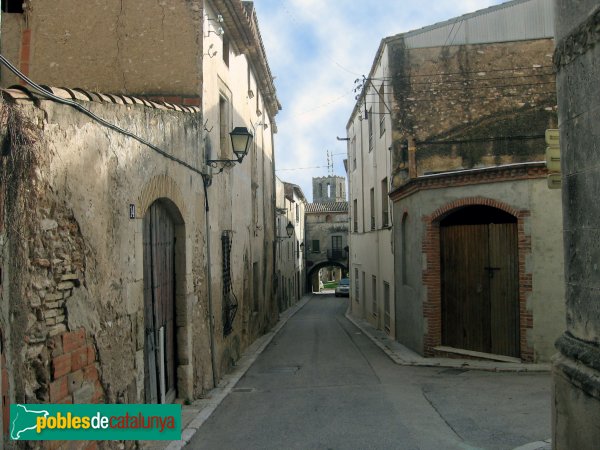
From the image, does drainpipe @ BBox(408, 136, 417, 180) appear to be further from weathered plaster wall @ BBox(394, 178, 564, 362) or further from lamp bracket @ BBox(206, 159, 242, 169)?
lamp bracket @ BBox(206, 159, 242, 169)

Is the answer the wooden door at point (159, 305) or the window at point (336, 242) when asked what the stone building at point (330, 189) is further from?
the wooden door at point (159, 305)

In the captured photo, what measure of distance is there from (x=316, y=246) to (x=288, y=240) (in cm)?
1654

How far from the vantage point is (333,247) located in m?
50.7

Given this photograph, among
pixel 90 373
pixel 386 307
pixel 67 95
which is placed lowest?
pixel 386 307

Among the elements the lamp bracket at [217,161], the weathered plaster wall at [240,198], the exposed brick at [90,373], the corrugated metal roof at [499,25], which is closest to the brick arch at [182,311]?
the lamp bracket at [217,161]

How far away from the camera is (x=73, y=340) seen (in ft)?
15.7

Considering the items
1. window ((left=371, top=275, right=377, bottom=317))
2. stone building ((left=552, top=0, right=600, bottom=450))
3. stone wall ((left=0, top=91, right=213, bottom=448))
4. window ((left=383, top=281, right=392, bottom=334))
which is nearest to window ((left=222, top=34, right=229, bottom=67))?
stone wall ((left=0, top=91, right=213, bottom=448))

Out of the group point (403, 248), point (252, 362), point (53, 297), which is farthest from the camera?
point (403, 248)

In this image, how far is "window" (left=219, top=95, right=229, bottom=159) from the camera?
1192 centimetres

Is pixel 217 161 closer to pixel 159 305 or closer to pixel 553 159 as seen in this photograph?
pixel 159 305

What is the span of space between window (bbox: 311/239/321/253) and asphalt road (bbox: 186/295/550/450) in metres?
38.1

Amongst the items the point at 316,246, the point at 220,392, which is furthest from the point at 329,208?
the point at 220,392

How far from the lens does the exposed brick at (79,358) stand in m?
4.77

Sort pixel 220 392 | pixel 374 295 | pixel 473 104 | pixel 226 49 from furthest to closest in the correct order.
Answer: pixel 374 295
pixel 473 104
pixel 226 49
pixel 220 392
